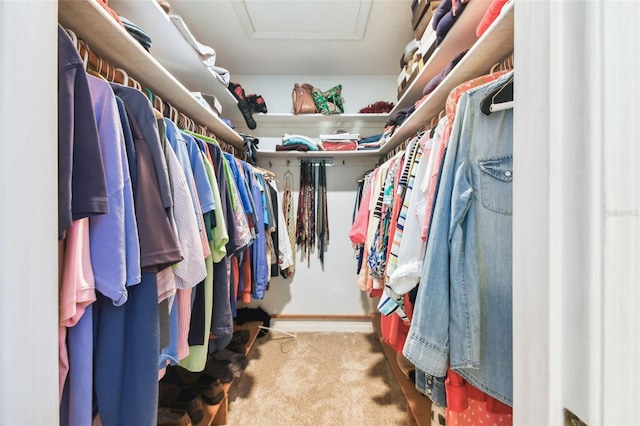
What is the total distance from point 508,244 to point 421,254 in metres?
0.22

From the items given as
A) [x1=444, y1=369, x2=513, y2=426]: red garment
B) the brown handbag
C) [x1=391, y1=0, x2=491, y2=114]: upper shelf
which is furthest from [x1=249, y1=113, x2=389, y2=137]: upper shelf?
[x1=444, y1=369, x2=513, y2=426]: red garment

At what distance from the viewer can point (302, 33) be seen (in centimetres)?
171

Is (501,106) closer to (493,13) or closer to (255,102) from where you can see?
(493,13)

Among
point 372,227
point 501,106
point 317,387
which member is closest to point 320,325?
A: point 317,387

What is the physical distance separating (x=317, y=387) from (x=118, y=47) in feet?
6.38

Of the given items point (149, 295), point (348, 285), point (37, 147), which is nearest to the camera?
point (37, 147)

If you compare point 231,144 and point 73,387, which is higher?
point 231,144

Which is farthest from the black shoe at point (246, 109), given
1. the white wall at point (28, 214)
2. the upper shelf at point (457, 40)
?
the white wall at point (28, 214)

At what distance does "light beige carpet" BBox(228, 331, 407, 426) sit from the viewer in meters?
1.31

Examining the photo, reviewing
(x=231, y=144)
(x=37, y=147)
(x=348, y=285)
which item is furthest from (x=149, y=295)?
(x=348, y=285)

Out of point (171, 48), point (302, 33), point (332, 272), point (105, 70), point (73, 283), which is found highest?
point (302, 33)

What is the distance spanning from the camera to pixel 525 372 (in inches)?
13.2

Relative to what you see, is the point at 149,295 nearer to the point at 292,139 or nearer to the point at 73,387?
the point at 73,387

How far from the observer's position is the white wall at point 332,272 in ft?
7.71
